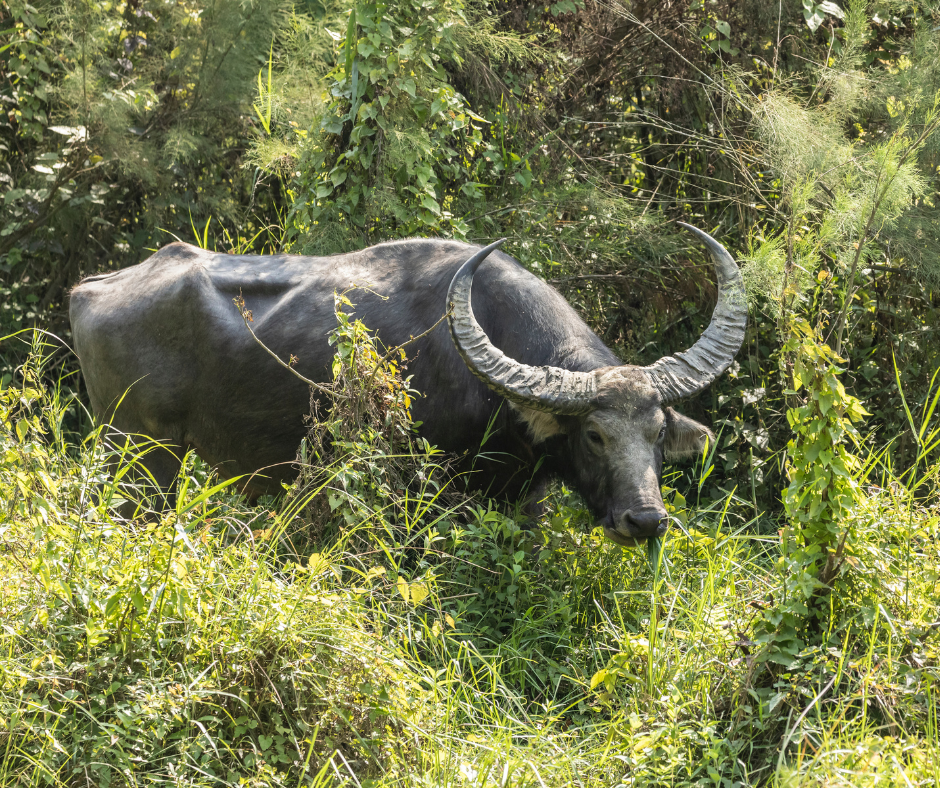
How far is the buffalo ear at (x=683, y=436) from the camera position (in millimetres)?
4328

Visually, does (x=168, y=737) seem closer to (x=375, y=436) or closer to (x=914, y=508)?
(x=375, y=436)

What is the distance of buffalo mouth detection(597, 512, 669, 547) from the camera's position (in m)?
3.73

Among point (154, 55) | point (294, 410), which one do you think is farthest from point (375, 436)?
point (154, 55)

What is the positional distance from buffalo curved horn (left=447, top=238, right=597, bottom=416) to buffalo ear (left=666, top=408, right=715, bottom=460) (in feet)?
1.77

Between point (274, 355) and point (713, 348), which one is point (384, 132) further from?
point (713, 348)

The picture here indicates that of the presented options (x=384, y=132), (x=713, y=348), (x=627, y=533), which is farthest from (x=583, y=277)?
(x=627, y=533)

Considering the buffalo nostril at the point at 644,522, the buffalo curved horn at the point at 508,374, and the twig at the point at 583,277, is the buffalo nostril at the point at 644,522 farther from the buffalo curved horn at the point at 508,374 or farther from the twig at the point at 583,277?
the twig at the point at 583,277

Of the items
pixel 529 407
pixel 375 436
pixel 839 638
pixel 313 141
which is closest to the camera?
pixel 839 638

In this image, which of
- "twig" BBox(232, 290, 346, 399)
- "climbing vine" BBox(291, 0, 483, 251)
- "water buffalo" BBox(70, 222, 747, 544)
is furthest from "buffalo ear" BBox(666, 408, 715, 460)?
"climbing vine" BBox(291, 0, 483, 251)

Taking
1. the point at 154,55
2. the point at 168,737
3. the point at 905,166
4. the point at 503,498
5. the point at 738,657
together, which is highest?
the point at 905,166

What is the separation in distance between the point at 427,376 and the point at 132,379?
1558 mm

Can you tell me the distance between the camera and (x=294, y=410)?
4.65 metres

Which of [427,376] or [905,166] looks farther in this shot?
[427,376]

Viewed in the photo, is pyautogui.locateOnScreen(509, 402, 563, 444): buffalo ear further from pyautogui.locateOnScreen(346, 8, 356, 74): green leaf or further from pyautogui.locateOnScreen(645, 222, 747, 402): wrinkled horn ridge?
pyautogui.locateOnScreen(346, 8, 356, 74): green leaf
